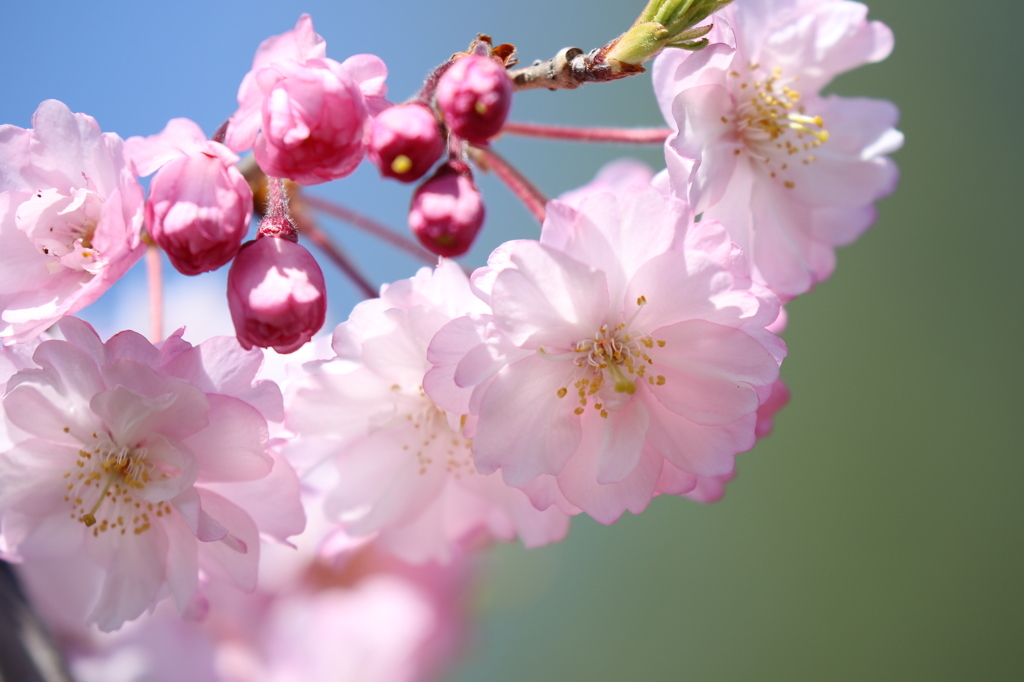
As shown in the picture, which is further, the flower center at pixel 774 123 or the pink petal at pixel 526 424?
the flower center at pixel 774 123

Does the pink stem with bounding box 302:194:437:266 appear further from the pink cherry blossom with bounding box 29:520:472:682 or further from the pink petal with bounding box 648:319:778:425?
the pink cherry blossom with bounding box 29:520:472:682

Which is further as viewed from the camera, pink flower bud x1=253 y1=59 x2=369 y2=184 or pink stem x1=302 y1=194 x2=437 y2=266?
pink stem x1=302 y1=194 x2=437 y2=266

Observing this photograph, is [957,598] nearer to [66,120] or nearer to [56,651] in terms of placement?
[56,651]

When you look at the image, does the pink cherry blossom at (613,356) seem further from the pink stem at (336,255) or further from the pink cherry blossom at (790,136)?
the pink stem at (336,255)

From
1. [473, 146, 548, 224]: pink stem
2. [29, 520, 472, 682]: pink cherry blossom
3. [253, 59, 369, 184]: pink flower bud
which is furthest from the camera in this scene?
[29, 520, 472, 682]: pink cherry blossom

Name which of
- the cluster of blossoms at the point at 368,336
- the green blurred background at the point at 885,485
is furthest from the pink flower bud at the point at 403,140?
the green blurred background at the point at 885,485

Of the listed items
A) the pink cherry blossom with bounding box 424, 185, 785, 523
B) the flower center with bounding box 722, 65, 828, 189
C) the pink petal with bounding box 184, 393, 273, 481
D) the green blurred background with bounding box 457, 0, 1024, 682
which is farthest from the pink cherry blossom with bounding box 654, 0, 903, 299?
the green blurred background with bounding box 457, 0, 1024, 682

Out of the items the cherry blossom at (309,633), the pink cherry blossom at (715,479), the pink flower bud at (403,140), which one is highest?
the pink flower bud at (403,140)

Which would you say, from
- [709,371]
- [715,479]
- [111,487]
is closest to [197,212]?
[111,487]
